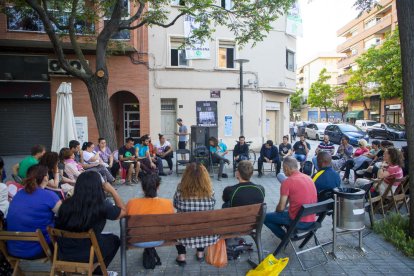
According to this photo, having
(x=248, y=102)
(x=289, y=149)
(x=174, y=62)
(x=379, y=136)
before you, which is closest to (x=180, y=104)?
(x=174, y=62)

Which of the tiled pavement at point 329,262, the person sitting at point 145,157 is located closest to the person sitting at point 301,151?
the person sitting at point 145,157

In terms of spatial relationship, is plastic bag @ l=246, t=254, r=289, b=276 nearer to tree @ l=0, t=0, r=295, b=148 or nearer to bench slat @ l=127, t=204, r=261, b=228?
bench slat @ l=127, t=204, r=261, b=228

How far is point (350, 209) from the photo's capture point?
4.48 m

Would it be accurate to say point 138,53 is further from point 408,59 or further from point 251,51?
point 408,59

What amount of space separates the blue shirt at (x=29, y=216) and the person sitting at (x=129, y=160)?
230 inches

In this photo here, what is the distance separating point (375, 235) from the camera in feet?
17.4

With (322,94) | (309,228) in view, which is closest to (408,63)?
(309,228)

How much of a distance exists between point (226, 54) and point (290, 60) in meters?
A: 4.84

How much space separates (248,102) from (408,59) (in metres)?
14.2

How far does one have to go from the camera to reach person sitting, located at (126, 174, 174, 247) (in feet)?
12.6

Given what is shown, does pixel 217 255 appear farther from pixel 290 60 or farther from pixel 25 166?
pixel 290 60

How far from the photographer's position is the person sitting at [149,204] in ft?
12.6

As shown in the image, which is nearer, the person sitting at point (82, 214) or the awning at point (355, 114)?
the person sitting at point (82, 214)

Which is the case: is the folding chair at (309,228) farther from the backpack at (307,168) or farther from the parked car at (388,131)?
the parked car at (388,131)
